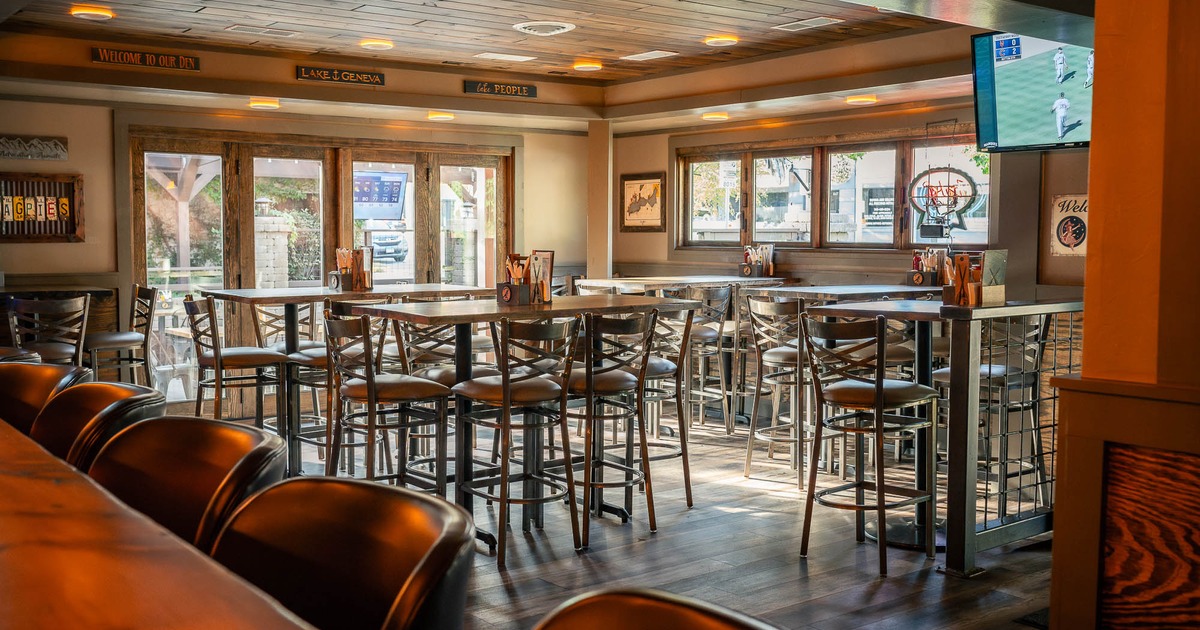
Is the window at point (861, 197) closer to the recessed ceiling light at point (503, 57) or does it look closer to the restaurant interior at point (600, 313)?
the restaurant interior at point (600, 313)

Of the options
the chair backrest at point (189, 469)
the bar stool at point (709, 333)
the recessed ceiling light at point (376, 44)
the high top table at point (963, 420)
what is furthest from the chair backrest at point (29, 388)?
the recessed ceiling light at point (376, 44)

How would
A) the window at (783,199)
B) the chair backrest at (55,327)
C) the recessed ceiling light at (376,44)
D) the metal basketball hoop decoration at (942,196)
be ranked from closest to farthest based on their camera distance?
1. the chair backrest at (55,327)
2. the recessed ceiling light at (376,44)
3. the metal basketball hoop decoration at (942,196)
4. the window at (783,199)

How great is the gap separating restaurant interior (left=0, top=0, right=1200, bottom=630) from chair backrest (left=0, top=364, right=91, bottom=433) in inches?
0.7

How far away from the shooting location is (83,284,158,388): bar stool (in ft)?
22.1

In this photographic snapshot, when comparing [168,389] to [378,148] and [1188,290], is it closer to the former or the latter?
[378,148]

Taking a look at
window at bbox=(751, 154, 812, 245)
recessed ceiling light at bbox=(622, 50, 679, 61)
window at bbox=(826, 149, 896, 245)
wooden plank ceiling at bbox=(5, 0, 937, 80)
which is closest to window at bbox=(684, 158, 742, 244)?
window at bbox=(751, 154, 812, 245)

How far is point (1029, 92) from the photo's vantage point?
555 cm

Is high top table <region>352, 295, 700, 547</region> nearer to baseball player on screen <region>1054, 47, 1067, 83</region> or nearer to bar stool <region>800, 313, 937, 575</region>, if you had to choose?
bar stool <region>800, 313, 937, 575</region>

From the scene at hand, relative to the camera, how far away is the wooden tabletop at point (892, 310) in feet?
14.0

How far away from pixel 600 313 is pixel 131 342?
3.75 meters

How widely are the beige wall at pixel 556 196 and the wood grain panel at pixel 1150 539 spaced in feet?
24.1

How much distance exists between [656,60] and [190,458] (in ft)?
21.0

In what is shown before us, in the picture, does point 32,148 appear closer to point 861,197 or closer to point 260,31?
point 260,31

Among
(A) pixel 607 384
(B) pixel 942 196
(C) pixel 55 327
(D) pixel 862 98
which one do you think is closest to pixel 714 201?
(D) pixel 862 98
